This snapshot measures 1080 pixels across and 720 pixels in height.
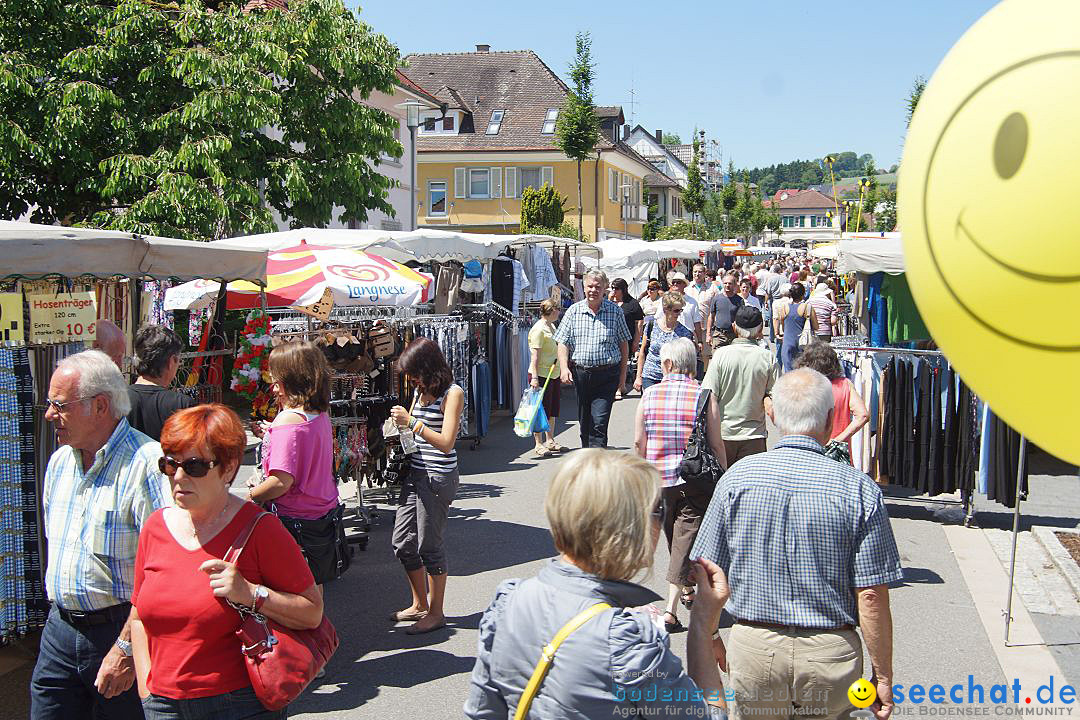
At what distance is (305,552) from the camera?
5262mm

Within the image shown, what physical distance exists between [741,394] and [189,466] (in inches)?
167

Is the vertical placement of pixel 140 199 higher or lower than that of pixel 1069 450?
higher

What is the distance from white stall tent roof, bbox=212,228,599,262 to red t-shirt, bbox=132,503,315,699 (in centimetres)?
694

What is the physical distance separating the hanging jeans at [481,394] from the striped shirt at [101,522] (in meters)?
8.31

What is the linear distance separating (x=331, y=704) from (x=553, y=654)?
3313 millimetres

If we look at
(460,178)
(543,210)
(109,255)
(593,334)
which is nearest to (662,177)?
(460,178)

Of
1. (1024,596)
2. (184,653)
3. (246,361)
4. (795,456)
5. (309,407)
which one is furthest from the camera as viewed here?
(246,361)

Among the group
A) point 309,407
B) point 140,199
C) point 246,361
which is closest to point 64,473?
point 309,407

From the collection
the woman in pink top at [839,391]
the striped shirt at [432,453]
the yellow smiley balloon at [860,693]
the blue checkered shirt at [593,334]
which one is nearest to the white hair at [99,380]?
the striped shirt at [432,453]

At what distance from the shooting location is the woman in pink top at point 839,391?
6398 millimetres

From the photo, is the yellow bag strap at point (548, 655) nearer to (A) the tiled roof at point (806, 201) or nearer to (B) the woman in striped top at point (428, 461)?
(B) the woman in striped top at point (428, 461)

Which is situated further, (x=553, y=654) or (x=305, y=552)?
(x=305, y=552)

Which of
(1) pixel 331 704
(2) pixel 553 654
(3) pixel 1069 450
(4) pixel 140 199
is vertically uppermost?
(4) pixel 140 199

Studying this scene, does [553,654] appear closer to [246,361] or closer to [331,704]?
[331,704]
